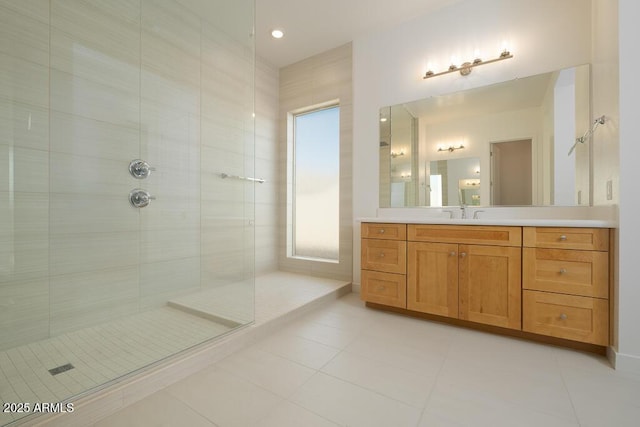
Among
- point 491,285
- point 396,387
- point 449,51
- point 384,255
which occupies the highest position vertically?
point 449,51

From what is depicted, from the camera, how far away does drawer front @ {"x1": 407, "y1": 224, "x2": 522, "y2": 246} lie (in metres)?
1.84

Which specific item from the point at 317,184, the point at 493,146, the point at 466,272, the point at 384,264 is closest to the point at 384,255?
the point at 384,264

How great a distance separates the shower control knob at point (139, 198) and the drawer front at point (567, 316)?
2.56 meters

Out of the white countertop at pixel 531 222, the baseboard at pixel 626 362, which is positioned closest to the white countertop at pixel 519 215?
the white countertop at pixel 531 222

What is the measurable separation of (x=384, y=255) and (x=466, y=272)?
2.00 feet

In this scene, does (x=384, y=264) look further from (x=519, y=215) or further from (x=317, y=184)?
(x=317, y=184)

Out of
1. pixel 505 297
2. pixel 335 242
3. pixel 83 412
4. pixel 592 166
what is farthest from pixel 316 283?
pixel 592 166

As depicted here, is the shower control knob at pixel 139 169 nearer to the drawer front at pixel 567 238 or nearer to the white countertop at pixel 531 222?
the white countertop at pixel 531 222

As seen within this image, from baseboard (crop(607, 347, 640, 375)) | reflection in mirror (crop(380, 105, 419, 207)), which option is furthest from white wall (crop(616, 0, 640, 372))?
reflection in mirror (crop(380, 105, 419, 207))

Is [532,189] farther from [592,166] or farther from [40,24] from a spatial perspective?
[40,24]

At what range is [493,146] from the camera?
2.35 metres

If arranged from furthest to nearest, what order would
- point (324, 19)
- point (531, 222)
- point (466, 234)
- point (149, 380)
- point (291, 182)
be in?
point (291, 182) < point (324, 19) < point (466, 234) < point (531, 222) < point (149, 380)

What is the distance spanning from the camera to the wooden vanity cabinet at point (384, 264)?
222 centimetres

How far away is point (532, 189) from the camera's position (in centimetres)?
217
